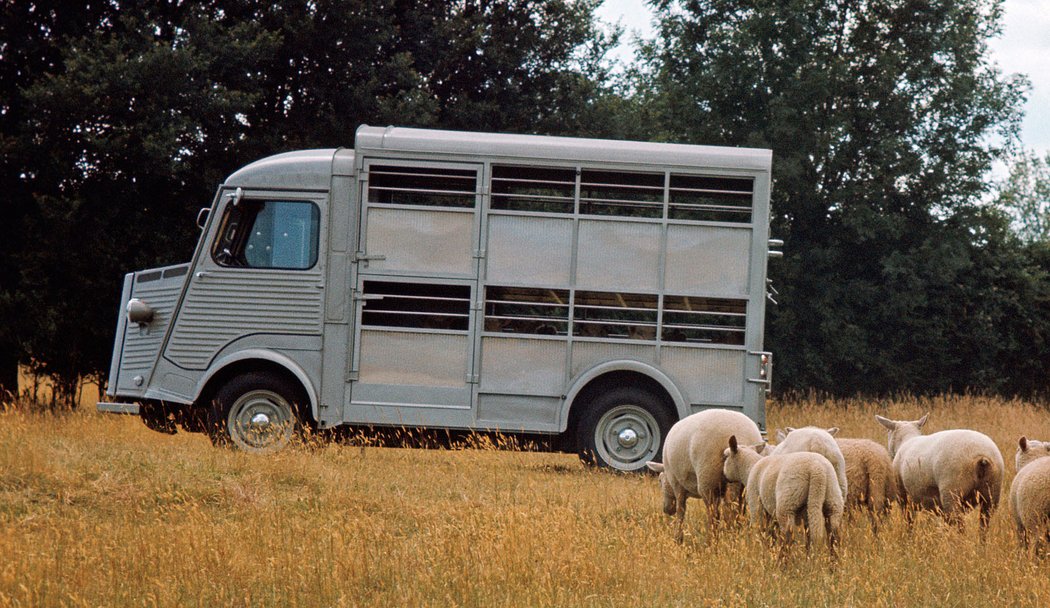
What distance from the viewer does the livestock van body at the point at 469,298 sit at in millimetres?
11727

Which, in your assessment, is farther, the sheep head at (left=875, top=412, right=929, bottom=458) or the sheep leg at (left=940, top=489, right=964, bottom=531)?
the sheep head at (left=875, top=412, right=929, bottom=458)

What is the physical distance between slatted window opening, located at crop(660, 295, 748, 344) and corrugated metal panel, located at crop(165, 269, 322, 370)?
3528 millimetres

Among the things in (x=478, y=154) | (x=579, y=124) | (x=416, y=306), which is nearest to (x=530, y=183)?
(x=478, y=154)

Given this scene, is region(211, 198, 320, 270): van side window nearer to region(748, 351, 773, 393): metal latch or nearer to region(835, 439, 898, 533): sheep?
region(748, 351, 773, 393): metal latch

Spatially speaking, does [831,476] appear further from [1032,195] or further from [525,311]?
[1032,195]

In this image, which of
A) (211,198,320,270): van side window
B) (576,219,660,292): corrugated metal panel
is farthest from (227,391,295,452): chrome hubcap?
(576,219,660,292): corrugated metal panel

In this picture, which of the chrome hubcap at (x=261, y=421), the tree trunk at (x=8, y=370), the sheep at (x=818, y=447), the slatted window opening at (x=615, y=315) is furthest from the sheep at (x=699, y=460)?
the tree trunk at (x=8, y=370)

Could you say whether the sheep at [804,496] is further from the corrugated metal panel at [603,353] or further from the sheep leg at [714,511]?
the corrugated metal panel at [603,353]

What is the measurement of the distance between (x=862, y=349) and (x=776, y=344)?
5.61 ft

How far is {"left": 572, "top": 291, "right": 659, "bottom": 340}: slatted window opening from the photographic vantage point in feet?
39.0

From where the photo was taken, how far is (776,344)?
24.4 metres

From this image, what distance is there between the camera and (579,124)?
21234 millimetres

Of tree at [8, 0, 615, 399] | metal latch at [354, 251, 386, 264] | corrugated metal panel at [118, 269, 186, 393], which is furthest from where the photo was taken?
tree at [8, 0, 615, 399]

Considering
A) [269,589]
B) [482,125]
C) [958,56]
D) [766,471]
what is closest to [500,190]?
[766,471]
